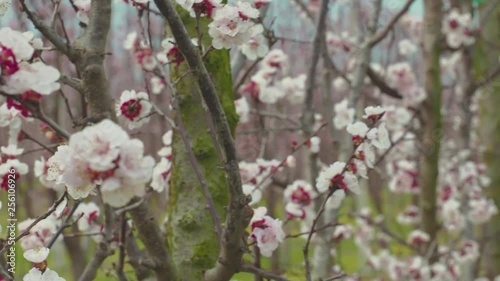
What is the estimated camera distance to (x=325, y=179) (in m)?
1.56

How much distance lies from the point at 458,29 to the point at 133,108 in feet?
12.5

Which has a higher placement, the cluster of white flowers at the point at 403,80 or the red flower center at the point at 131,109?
the cluster of white flowers at the point at 403,80

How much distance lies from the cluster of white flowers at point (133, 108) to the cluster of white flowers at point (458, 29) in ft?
11.7

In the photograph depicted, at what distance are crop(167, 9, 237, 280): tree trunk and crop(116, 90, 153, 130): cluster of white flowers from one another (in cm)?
16

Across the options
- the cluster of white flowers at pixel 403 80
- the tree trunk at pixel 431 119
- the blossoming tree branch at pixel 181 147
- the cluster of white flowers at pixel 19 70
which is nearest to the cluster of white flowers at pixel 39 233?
the blossoming tree branch at pixel 181 147

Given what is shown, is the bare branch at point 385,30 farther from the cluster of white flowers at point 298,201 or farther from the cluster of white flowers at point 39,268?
the cluster of white flowers at point 39,268

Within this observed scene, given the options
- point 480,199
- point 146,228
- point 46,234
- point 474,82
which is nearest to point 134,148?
point 146,228

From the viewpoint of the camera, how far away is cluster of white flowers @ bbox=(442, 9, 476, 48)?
4.80 meters

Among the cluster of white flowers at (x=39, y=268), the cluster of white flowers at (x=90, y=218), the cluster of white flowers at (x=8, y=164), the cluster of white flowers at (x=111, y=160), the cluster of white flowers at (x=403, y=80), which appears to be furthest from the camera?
the cluster of white flowers at (x=403, y=80)

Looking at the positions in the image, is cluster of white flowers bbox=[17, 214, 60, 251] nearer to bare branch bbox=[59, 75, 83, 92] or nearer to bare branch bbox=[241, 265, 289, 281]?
bare branch bbox=[59, 75, 83, 92]

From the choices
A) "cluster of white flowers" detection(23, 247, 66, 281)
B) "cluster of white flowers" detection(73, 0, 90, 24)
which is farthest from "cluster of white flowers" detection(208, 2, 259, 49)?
"cluster of white flowers" detection(23, 247, 66, 281)

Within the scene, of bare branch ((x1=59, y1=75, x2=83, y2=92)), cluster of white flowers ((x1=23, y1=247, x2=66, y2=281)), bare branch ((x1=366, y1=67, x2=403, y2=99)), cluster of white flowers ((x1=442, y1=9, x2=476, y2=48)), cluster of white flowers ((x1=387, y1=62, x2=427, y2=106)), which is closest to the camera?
cluster of white flowers ((x1=23, y1=247, x2=66, y2=281))

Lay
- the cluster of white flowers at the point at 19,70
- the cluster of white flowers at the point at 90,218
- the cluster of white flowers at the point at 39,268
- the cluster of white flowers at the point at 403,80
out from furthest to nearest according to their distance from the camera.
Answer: the cluster of white flowers at the point at 403,80 < the cluster of white flowers at the point at 90,218 < the cluster of white flowers at the point at 39,268 < the cluster of white flowers at the point at 19,70

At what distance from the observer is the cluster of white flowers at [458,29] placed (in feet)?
15.8
